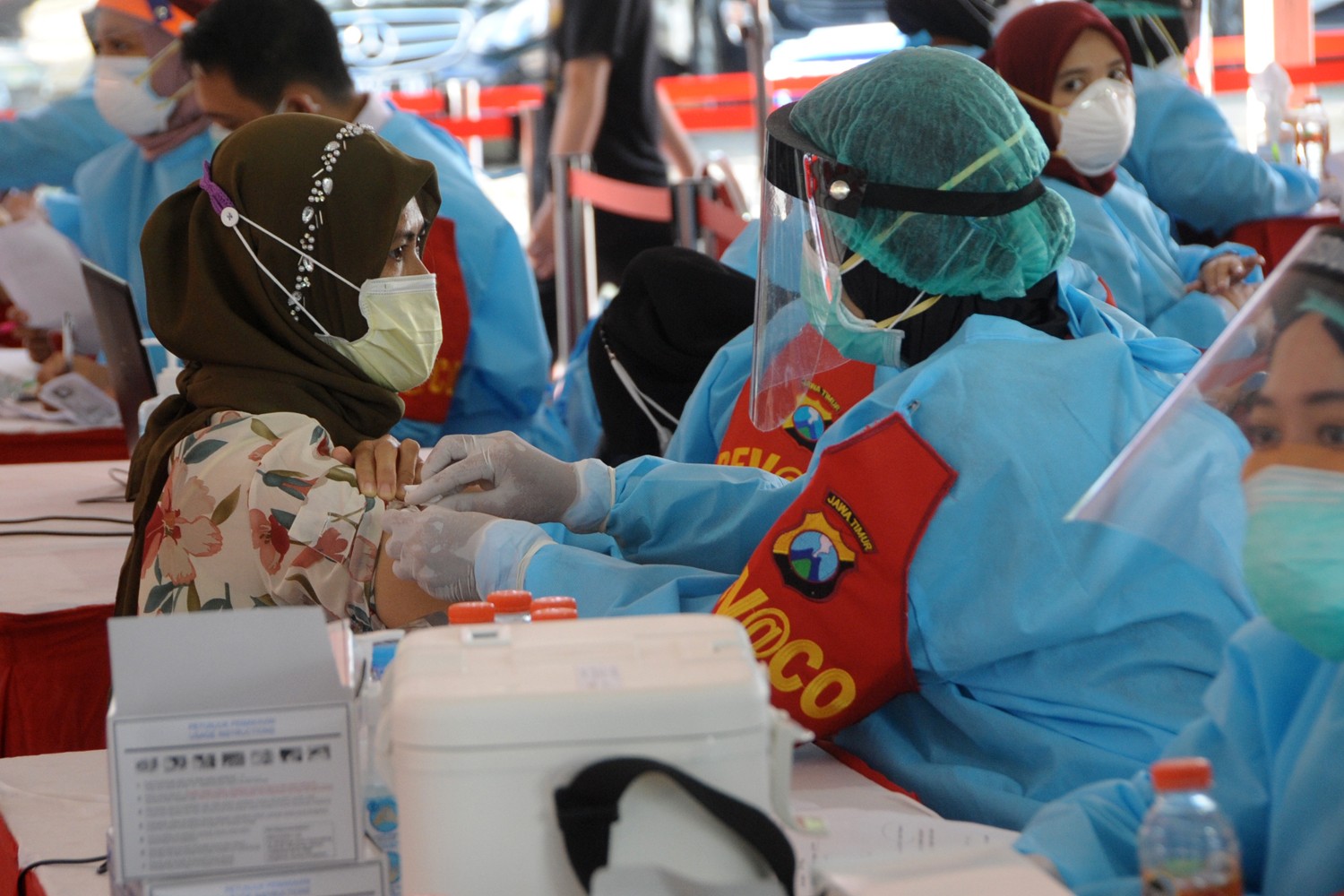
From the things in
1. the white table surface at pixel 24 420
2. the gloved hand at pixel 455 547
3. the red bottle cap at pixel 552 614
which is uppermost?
the red bottle cap at pixel 552 614

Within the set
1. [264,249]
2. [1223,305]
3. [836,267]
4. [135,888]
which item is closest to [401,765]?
[135,888]

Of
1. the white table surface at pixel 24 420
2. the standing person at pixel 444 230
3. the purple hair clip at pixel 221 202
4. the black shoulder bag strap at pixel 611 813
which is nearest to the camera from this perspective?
the black shoulder bag strap at pixel 611 813

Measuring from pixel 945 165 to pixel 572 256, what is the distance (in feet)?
10.1

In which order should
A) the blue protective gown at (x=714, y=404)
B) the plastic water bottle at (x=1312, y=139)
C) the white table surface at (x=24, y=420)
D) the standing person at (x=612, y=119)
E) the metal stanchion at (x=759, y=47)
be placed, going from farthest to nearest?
the standing person at (x=612, y=119)
the metal stanchion at (x=759, y=47)
the plastic water bottle at (x=1312, y=139)
the white table surface at (x=24, y=420)
the blue protective gown at (x=714, y=404)

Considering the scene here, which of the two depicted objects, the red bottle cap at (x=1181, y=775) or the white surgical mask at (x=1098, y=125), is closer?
the red bottle cap at (x=1181, y=775)

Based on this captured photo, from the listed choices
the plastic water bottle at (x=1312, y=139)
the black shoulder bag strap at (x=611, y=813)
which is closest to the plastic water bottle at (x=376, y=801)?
the black shoulder bag strap at (x=611, y=813)

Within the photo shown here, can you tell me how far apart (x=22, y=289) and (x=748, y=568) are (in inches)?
113

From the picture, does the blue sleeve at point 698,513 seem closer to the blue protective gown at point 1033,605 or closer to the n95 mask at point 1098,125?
the blue protective gown at point 1033,605

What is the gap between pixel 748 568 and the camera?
4.95 feet

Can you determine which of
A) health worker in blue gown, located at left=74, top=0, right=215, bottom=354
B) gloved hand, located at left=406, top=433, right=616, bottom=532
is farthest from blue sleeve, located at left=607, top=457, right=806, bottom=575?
health worker in blue gown, located at left=74, top=0, right=215, bottom=354

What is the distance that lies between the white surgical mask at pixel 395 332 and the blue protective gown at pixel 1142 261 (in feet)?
5.45

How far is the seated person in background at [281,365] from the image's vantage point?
174 cm

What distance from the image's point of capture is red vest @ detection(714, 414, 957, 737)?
141cm

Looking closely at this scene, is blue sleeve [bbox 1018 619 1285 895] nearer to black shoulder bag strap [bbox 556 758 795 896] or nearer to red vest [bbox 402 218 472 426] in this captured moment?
black shoulder bag strap [bbox 556 758 795 896]
